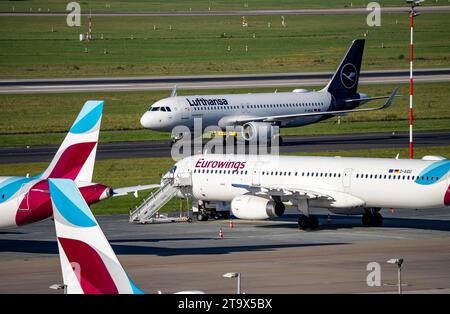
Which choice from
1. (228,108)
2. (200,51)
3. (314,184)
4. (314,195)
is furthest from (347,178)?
(200,51)

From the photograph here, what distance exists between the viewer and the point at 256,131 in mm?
98938

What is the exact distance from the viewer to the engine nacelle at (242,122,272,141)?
98938 mm

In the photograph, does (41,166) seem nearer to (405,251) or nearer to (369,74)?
(405,251)

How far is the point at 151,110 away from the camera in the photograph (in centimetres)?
9975

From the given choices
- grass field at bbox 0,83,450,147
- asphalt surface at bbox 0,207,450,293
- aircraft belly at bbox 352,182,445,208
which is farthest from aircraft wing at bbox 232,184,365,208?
grass field at bbox 0,83,450,147

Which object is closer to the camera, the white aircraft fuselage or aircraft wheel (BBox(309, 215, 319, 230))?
aircraft wheel (BBox(309, 215, 319, 230))

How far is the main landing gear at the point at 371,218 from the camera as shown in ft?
202

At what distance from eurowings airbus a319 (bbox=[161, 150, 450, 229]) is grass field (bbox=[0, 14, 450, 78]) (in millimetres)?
90849

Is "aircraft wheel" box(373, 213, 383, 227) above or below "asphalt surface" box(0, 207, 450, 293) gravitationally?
above

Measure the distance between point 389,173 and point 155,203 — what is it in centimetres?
1463

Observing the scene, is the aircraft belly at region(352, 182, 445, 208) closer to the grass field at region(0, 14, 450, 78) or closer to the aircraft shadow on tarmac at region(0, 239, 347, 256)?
the aircraft shadow on tarmac at region(0, 239, 347, 256)
